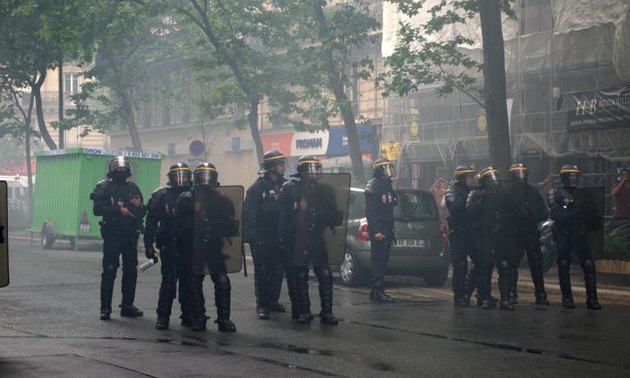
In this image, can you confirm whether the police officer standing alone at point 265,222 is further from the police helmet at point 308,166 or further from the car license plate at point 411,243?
the car license plate at point 411,243

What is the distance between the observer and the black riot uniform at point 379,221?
15.1 metres

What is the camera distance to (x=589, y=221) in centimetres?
1427

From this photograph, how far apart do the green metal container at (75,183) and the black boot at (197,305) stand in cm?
1709

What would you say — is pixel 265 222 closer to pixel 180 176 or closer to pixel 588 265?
pixel 180 176

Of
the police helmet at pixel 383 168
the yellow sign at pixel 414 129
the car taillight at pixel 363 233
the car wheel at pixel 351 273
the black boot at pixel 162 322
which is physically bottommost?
the black boot at pixel 162 322

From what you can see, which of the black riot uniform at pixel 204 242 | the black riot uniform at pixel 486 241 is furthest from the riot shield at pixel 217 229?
the black riot uniform at pixel 486 241

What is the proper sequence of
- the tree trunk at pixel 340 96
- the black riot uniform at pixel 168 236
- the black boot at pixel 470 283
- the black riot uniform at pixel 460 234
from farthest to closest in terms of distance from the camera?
the tree trunk at pixel 340 96, the black boot at pixel 470 283, the black riot uniform at pixel 460 234, the black riot uniform at pixel 168 236

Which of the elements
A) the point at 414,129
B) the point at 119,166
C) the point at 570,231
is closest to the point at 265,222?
the point at 119,166

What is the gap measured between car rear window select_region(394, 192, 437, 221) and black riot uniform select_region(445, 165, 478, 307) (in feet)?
9.26

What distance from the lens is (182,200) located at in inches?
456

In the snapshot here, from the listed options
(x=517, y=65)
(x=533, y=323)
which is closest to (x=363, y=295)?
(x=533, y=323)

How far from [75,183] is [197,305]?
18.2m

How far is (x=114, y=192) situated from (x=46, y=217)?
62.5 feet

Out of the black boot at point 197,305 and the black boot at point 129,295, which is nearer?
the black boot at point 197,305
